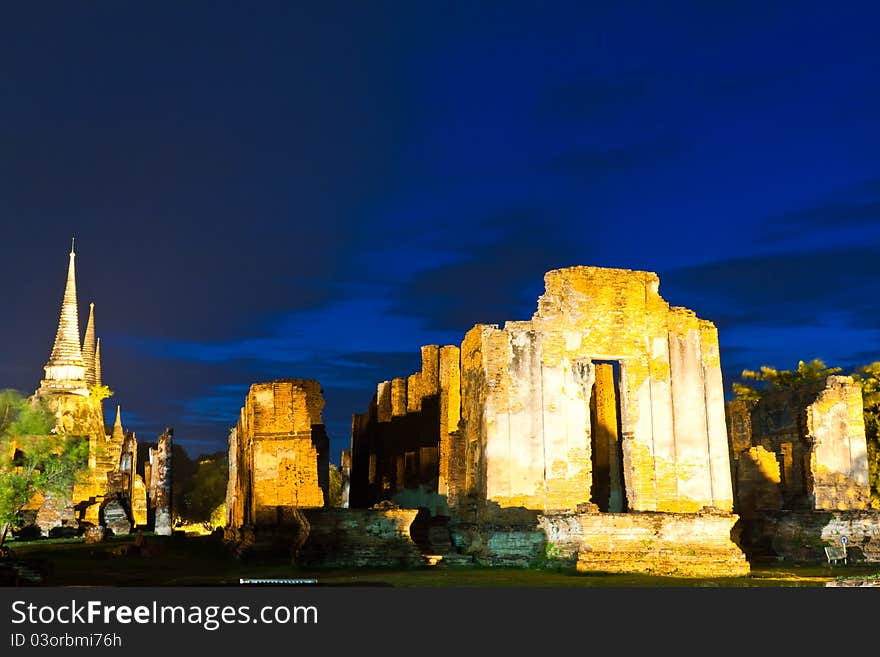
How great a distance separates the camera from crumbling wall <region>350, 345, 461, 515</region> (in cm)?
2531

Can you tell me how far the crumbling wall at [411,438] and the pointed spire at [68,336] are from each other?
33.9 m

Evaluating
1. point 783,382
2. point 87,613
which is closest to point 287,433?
point 87,613

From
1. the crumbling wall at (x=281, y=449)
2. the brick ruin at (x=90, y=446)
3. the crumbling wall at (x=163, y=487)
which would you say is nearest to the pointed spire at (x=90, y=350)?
the brick ruin at (x=90, y=446)

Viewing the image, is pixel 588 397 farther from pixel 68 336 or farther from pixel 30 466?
pixel 68 336

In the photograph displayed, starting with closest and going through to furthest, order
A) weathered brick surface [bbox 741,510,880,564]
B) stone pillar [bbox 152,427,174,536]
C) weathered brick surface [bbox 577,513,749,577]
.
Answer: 1. weathered brick surface [bbox 577,513,749,577]
2. weathered brick surface [bbox 741,510,880,564]
3. stone pillar [bbox 152,427,174,536]

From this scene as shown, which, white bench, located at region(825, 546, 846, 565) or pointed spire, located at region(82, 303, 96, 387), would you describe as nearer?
white bench, located at region(825, 546, 846, 565)

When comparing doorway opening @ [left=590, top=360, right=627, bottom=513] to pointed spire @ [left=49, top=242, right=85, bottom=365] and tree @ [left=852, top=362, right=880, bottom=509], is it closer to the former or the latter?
tree @ [left=852, top=362, right=880, bottom=509]

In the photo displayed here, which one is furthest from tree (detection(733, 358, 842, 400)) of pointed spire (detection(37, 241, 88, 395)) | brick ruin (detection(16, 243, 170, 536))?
pointed spire (detection(37, 241, 88, 395))

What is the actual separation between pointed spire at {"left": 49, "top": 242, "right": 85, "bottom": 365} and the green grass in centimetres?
4023

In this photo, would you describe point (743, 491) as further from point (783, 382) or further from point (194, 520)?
point (194, 520)

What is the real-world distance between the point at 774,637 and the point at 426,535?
380 inches

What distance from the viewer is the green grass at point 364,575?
15391 millimetres

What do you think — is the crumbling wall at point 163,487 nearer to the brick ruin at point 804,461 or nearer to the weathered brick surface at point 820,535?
the brick ruin at point 804,461

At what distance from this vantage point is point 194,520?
5653 centimetres
